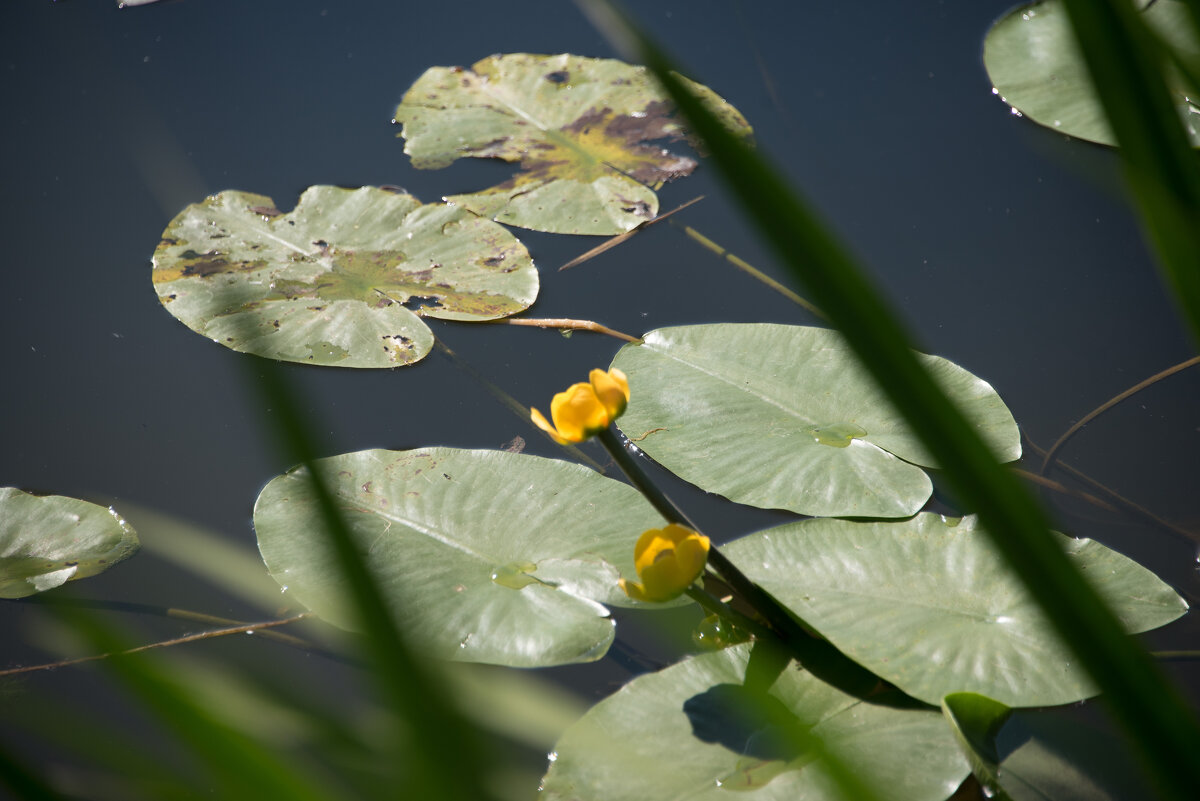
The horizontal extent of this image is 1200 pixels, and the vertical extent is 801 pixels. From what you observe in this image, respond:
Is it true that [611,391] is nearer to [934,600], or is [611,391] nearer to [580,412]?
[580,412]

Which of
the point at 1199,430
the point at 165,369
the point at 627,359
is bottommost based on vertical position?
the point at 1199,430

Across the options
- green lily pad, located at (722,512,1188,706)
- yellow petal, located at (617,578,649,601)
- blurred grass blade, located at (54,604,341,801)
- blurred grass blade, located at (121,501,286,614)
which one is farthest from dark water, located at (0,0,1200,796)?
blurred grass blade, located at (54,604,341,801)

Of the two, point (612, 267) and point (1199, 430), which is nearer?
point (1199, 430)

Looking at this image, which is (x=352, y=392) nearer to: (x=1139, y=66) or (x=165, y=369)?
(x=165, y=369)

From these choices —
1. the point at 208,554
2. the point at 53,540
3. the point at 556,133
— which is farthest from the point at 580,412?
the point at 556,133

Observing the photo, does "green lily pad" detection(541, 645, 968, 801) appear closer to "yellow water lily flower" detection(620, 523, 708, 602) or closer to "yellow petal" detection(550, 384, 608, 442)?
"yellow water lily flower" detection(620, 523, 708, 602)

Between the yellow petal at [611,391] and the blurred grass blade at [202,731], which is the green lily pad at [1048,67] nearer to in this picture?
the yellow petal at [611,391]

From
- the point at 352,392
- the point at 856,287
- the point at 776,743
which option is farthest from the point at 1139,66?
the point at 352,392
